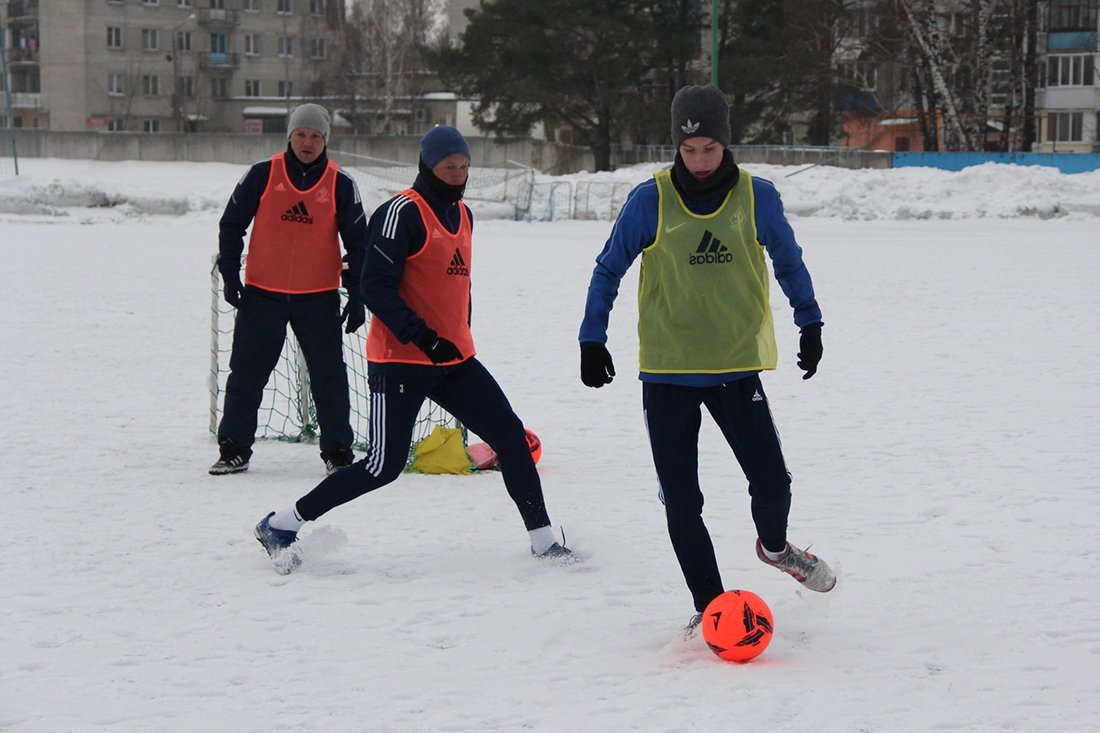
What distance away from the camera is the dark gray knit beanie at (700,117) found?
4.33 m

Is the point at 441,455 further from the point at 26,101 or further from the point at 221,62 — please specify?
the point at 26,101

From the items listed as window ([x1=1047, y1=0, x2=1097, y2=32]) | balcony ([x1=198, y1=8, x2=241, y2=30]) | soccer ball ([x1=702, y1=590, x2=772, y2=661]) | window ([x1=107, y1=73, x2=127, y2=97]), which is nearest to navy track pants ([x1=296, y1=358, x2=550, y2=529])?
soccer ball ([x1=702, y1=590, x2=772, y2=661])

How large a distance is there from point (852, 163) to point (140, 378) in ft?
98.2

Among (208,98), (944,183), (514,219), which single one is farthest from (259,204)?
(208,98)

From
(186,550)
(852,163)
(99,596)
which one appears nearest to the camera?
(99,596)

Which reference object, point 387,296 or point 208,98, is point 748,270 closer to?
point 387,296

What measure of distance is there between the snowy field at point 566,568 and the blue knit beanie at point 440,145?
1.54m

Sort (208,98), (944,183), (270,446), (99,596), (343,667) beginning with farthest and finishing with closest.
→ 1. (208,98)
2. (944,183)
3. (270,446)
4. (99,596)
5. (343,667)

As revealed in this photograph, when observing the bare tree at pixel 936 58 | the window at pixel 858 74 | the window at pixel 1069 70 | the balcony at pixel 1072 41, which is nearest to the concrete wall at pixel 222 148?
the window at pixel 858 74

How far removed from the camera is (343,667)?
14.4 ft

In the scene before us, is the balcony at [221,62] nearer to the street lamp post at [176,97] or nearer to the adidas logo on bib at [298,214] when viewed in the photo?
the street lamp post at [176,97]

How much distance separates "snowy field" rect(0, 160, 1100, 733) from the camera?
4.09 m

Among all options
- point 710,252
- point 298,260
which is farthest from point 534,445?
point 710,252

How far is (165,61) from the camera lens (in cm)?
7150
